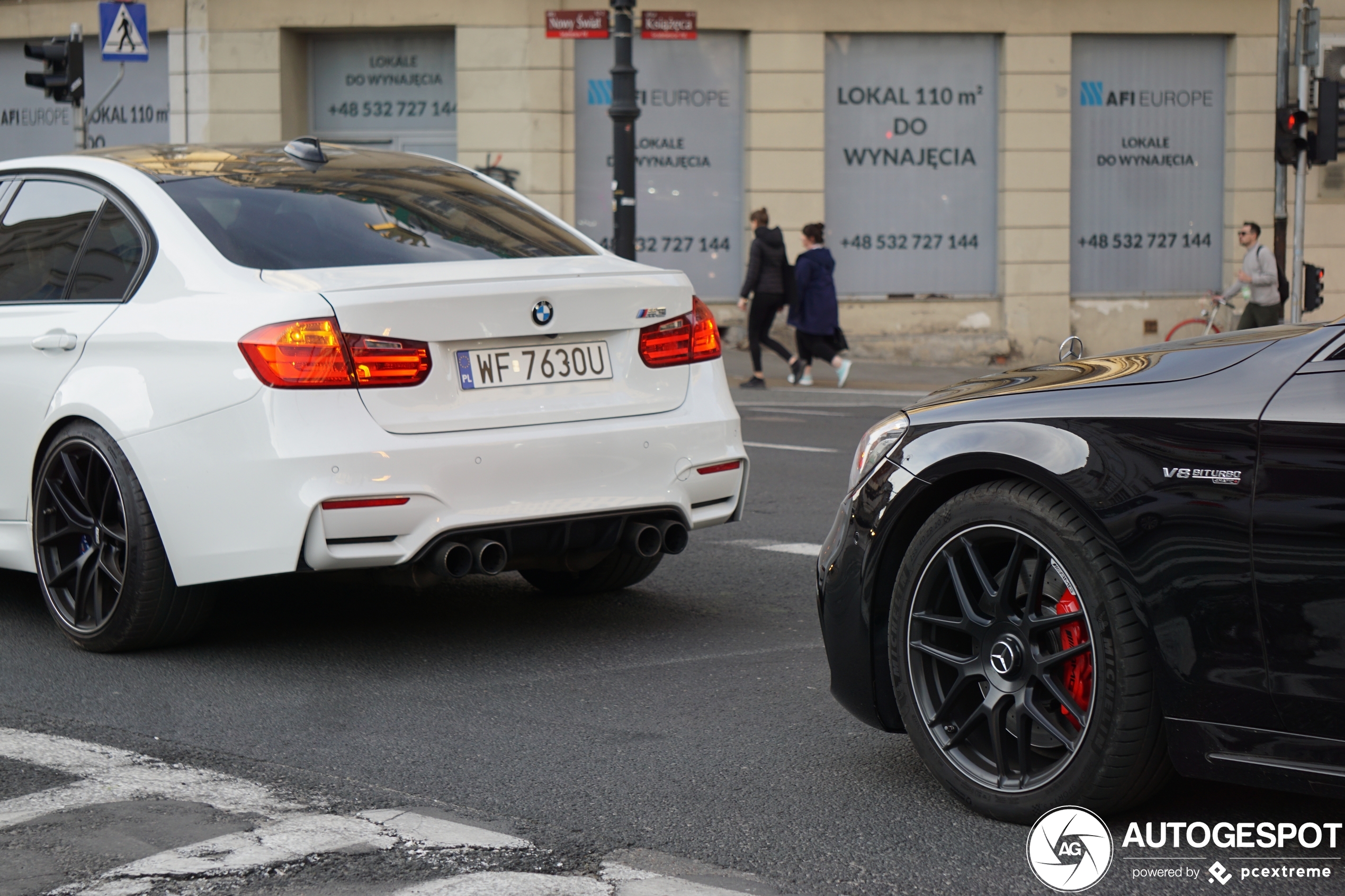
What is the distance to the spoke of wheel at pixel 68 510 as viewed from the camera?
17.5 ft

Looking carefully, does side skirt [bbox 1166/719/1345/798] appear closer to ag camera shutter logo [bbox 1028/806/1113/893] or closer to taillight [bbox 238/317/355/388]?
ag camera shutter logo [bbox 1028/806/1113/893]

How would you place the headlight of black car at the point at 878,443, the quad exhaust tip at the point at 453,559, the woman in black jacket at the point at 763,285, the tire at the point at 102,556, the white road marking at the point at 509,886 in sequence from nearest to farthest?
the white road marking at the point at 509,886, the headlight of black car at the point at 878,443, the quad exhaust tip at the point at 453,559, the tire at the point at 102,556, the woman in black jacket at the point at 763,285

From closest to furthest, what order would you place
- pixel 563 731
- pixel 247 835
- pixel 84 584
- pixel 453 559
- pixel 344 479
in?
pixel 247 835
pixel 563 731
pixel 344 479
pixel 453 559
pixel 84 584

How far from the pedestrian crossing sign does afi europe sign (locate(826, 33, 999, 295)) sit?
846cm

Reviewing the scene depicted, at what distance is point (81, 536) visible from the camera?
17.8ft

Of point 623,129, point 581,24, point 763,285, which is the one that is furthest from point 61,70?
point 763,285

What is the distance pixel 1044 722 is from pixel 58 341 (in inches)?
139

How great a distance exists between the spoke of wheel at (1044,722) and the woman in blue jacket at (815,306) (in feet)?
47.4

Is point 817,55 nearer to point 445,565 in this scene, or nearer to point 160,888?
point 445,565

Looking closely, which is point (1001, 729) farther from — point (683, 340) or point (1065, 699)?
point (683, 340)

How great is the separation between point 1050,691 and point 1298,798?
2.33 feet

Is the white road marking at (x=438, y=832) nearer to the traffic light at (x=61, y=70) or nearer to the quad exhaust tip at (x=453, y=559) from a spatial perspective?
the quad exhaust tip at (x=453, y=559)

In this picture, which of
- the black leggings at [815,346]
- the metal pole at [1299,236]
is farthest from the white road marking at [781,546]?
the metal pole at [1299,236]

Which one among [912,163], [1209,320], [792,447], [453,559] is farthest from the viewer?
[912,163]
